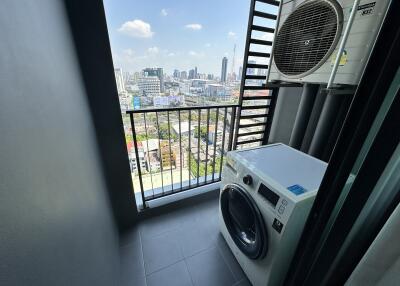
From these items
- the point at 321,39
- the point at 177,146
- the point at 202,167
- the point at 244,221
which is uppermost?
the point at 321,39

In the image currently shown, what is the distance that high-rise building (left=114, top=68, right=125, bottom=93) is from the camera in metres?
1.20

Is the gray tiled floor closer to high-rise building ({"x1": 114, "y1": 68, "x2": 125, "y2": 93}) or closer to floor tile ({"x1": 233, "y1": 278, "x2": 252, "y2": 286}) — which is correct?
floor tile ({"x1": 233, "y1": 278, "x2": 252, "y2": 286})

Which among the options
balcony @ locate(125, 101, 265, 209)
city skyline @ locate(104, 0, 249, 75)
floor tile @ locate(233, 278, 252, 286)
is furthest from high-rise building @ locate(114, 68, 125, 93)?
floor tile @ locate(233, 278, 252, 286)

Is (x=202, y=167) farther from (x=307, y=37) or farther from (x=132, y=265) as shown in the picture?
(x=307, y=37)

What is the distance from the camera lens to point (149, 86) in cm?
142

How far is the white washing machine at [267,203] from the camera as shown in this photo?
34.3 inches

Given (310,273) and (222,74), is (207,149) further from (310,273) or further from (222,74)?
(310,273)

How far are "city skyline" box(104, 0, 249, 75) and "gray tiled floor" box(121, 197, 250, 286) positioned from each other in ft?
4.95

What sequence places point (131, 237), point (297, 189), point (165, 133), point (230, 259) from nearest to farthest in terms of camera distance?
point (297, 189) → point (230, 259) → point (131, 237) → point (165, 133)

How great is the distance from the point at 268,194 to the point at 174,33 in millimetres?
1375

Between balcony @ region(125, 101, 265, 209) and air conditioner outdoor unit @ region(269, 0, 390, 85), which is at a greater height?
air conditioner outdoor unit @ region(269, 0, 390, 85)

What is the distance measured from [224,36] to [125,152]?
1.38 meters

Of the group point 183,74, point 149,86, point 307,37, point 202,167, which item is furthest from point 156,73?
point 202,167

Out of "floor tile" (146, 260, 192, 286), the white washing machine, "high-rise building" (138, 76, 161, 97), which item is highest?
"high-rise building" (138, 76, 161, 97)
